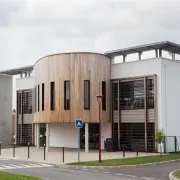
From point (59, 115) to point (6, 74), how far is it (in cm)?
2020

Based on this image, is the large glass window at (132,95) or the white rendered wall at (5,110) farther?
the white rendered wall at (5,110)

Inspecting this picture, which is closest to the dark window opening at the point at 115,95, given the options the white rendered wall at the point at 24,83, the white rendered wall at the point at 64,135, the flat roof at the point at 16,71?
the white rendered wall at the point at 64,135

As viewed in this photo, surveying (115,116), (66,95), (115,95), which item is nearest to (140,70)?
(115,95)

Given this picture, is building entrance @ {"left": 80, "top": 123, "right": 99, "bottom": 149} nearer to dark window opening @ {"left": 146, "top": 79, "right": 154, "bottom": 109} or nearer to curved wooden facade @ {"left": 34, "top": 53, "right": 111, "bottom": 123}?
curved wooden facade @ {"left": 34, "top": 53, "right": 111, "bottom": 123}

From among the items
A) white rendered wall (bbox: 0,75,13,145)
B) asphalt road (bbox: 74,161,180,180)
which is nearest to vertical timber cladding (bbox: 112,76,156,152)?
asphalt road (bbox: 74,161,180,180)

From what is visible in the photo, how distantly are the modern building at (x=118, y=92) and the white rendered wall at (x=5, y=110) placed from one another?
15.0 m

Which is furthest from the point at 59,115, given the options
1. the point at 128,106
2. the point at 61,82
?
the point at 128,106

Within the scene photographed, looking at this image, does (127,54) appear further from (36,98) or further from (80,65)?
(36,98)

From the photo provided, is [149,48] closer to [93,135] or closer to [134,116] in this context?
[134,116]

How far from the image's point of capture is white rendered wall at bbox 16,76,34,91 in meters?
47.4

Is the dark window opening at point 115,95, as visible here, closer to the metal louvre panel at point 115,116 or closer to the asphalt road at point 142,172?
the metal louvre panel at point 115,116

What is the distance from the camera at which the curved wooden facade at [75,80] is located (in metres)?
34.7

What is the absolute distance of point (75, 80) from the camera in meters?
35.0

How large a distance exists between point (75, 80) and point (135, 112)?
18.6ft
